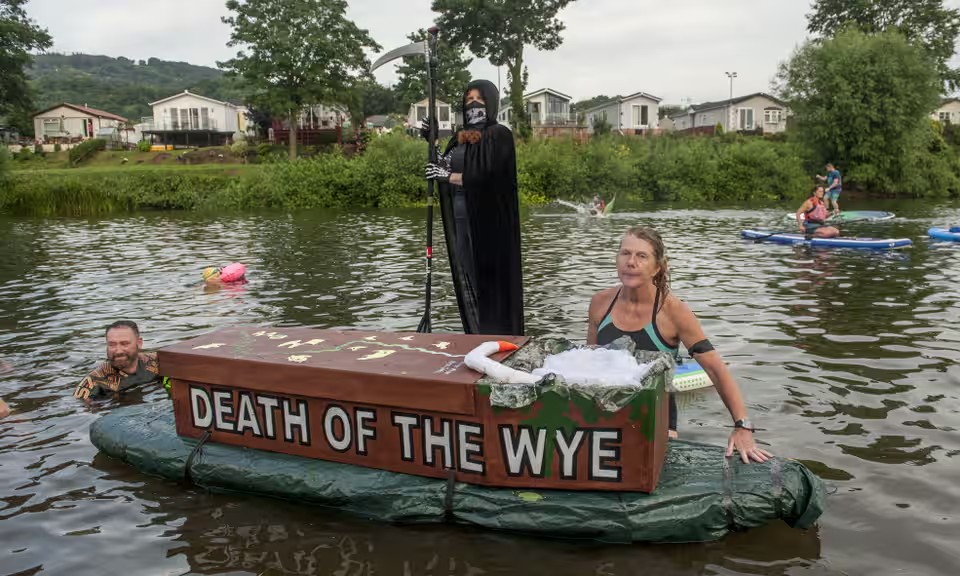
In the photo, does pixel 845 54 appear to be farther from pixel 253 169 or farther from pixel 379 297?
pixel 379 297

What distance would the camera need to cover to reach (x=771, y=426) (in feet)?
23.3

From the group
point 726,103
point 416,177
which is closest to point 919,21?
point 726,103

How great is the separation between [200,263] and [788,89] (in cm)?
4611

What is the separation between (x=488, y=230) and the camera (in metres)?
7.52

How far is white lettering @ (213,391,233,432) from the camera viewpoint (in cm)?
571

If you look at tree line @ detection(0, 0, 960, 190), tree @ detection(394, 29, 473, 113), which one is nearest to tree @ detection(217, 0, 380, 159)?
tree line @ detection(0, 0, 960, 190)

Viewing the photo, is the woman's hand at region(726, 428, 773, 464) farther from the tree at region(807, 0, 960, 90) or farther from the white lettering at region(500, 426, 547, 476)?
the tree at region(807, 0, 960, 90)

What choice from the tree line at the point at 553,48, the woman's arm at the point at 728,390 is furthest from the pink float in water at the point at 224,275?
the tree line at the point at 553,48

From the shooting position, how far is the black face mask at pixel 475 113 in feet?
24.8

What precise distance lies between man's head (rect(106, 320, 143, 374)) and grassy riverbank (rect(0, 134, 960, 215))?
120 ft

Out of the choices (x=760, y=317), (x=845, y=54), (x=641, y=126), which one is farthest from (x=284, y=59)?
(x=760, y=317)

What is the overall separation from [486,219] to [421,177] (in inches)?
1518

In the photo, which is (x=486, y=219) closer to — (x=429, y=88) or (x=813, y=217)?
(x=429, y=88)

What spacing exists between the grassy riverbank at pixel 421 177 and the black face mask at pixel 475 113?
3883 cm
